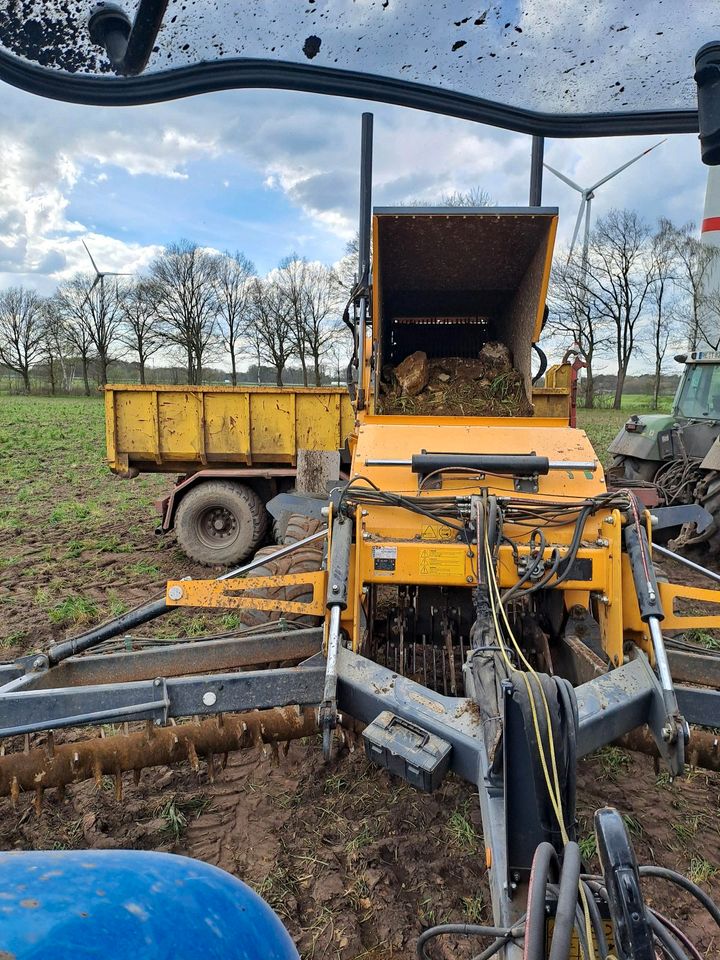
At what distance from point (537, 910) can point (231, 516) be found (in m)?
6.54

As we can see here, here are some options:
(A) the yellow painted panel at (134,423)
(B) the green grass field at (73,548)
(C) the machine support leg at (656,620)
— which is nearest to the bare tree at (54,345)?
(B) the green grass field at (73,548)

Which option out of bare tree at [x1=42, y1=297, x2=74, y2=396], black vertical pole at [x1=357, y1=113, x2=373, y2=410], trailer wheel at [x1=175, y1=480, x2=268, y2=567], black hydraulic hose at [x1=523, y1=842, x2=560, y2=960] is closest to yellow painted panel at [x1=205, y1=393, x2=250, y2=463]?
trailer wheel at [x1=175, y1=480, x2=268, y2=567]

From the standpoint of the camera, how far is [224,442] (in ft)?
24.8

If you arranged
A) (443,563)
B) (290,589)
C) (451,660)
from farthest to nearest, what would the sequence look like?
(290,589)
(451,660)
(443,563)

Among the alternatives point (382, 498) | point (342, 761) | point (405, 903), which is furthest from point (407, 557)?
point (405, 903)

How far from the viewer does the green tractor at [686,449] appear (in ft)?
23.8

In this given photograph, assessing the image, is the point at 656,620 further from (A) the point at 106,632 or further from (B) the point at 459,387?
(B) the point at 459,387

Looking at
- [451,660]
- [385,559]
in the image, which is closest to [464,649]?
[451,660]

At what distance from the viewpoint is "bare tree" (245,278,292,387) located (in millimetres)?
42156

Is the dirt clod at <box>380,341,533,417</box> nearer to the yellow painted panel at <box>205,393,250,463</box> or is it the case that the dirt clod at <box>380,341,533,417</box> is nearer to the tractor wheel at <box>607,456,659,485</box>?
the yellow painted panel at <box>205,393,250,463</box>

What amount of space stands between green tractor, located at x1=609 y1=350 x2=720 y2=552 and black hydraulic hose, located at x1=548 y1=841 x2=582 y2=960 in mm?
6649

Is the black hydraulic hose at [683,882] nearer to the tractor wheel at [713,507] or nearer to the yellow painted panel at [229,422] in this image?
the tractor wheel at [713,507]

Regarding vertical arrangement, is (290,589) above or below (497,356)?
below

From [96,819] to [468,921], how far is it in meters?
1.77
